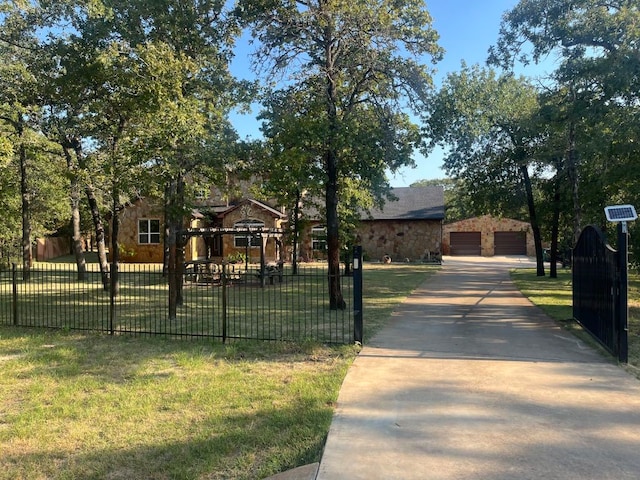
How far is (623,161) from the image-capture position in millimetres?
10805

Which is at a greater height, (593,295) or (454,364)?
(593,295)

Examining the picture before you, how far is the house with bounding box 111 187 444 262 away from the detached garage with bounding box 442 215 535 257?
26.2ft

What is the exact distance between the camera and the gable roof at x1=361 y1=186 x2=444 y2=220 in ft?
120

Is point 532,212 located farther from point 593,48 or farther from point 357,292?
point 357,292

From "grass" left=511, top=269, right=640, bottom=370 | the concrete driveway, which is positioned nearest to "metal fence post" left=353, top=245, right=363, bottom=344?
the concrete driveway

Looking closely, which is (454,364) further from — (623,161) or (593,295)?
(623,161)

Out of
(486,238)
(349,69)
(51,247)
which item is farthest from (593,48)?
(51,247)

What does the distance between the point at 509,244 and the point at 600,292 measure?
4142cm

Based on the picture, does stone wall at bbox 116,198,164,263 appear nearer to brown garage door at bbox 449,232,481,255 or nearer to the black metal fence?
the black metal fence

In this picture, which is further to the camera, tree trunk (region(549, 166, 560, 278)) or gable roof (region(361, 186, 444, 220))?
gable roof (region(361, 186, 444, 220))

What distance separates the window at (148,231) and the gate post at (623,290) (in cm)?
2964

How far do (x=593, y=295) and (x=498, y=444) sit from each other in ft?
16.5

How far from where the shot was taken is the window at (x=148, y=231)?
3231cm

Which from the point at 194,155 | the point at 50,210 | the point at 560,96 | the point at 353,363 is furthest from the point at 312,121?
the point at 50,210
